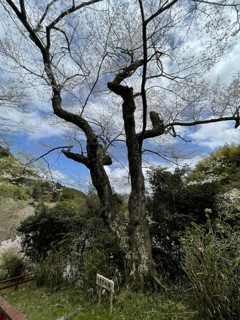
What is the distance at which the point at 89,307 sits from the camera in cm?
289

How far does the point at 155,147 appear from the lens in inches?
239

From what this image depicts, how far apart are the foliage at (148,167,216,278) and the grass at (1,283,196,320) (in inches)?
48.6

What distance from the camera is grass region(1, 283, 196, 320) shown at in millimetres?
2387

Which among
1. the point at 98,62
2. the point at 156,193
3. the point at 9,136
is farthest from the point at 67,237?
the point at 98,62

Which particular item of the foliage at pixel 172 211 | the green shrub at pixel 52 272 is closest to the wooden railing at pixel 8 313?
the green shrub at pixel 52 272

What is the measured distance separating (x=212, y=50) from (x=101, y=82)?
3.12 m

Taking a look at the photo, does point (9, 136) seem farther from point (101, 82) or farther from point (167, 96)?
point (167, 96)

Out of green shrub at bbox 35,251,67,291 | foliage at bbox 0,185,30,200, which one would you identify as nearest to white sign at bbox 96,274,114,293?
green shrub at bbox 35,251,67,291

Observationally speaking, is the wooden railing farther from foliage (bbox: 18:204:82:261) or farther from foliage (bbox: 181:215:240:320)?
foliage (bbox: 18:204:82:261)

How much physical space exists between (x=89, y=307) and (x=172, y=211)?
8.57 feet

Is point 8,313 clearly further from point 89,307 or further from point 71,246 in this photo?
point 71,246

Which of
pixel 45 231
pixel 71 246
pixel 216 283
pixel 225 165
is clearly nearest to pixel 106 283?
pixel 216 283

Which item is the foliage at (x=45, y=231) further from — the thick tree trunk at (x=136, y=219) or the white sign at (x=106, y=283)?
the white sign at (x=106, y=283)

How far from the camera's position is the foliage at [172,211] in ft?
13.6
